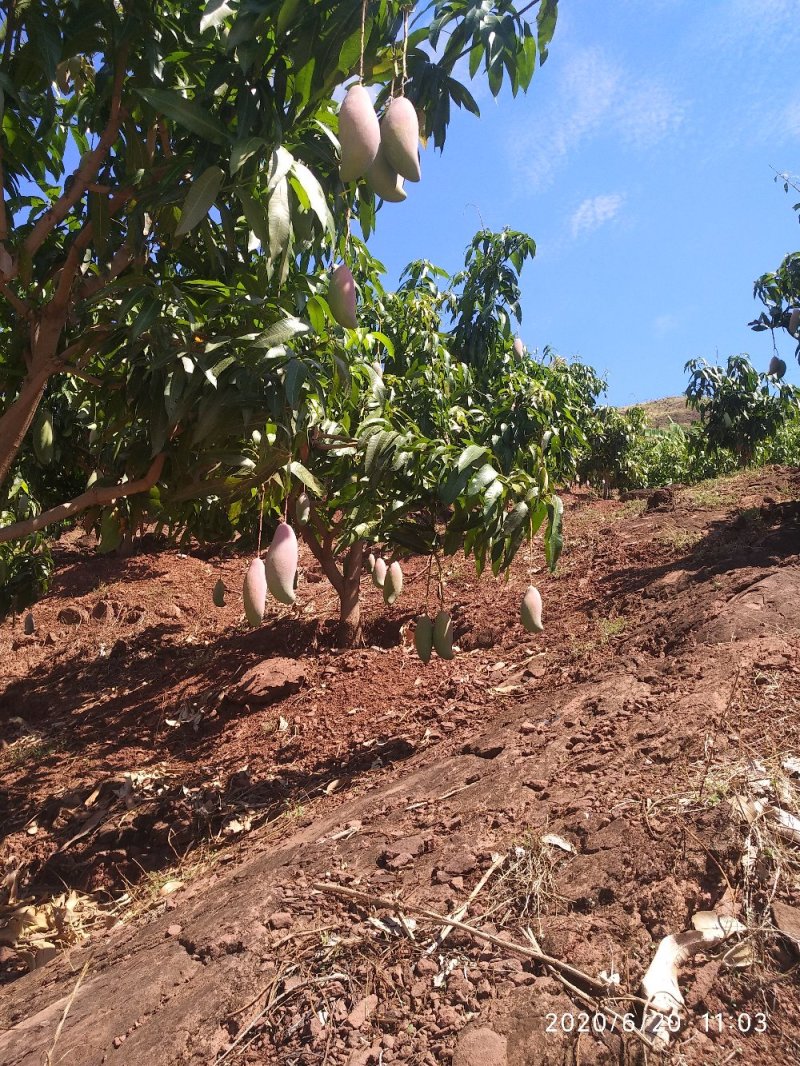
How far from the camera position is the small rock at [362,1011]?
152 centimetres

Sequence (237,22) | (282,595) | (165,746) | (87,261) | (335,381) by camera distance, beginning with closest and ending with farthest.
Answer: (237,22) → (282,595) → (335,381) → (87,261) → (165,746)

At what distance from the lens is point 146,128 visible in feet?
7.28

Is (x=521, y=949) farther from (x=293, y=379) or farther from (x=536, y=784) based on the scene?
(x=293, y=379)

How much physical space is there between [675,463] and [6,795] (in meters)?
19.2

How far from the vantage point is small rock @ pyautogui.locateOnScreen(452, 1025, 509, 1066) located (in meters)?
1.37

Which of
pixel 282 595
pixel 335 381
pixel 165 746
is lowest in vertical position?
pixel 165 746

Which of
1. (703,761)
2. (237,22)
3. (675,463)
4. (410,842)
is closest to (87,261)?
(237,22)

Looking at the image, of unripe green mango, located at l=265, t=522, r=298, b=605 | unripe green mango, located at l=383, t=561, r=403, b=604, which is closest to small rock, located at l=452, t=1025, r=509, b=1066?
unripe green mango, located at l=265, t=522, r=298, b=605

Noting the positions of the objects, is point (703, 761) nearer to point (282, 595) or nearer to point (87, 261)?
point (282, 595)

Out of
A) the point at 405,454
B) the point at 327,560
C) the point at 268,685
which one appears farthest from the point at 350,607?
the point at 405,454

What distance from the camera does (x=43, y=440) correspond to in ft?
→ 8.81

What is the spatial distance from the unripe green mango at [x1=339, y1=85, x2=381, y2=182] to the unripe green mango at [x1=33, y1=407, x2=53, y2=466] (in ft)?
6.01

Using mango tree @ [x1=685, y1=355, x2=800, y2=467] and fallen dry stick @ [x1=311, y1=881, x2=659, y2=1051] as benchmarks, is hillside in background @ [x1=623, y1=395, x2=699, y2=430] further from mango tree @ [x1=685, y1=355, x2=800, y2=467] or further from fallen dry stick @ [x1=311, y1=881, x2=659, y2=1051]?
fallen dry stick @ [x1=311, y1=881, x2=659, y2=1051]

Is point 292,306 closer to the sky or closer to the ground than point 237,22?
closer to the ground
